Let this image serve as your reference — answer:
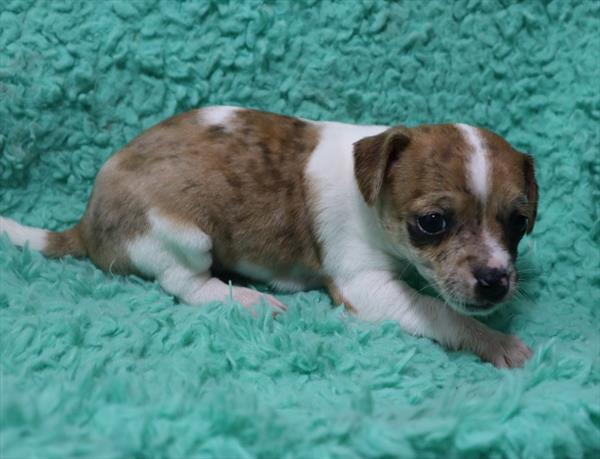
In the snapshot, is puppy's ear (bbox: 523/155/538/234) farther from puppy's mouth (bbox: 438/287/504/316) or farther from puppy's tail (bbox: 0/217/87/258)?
puppy's tail (bbox: 0/217/87/258)

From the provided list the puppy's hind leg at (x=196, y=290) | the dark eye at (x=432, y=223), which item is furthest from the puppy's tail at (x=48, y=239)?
the dark eye at (x=432, y=223)

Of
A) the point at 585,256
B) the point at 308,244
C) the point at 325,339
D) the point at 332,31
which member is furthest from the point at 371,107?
the point at 325,339

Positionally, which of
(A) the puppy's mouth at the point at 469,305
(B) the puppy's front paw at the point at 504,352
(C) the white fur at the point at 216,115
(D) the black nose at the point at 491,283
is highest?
(C) the white fur at the point at 216,115

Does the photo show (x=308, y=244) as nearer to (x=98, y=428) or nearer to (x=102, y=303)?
(x=102, y=303)

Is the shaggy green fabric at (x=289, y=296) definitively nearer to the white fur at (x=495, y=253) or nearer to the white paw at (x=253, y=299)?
the white paw at (x=253, y=299)

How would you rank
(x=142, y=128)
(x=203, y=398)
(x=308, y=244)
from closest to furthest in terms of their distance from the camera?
1. (x=203, y=398)
2. (x=308, y=244)
3. (x=142, y=128)

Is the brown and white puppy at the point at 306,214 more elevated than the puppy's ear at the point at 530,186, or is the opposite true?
the puppy's ear at the point at 530,186

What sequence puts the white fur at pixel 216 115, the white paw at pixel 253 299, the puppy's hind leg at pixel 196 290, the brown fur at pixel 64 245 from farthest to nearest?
the brown fur at pixel 64 245 < the white fur at pixel 216 115 < the puppy's hind leg at pixel 196 290 < the white paw at pixel 253 299
